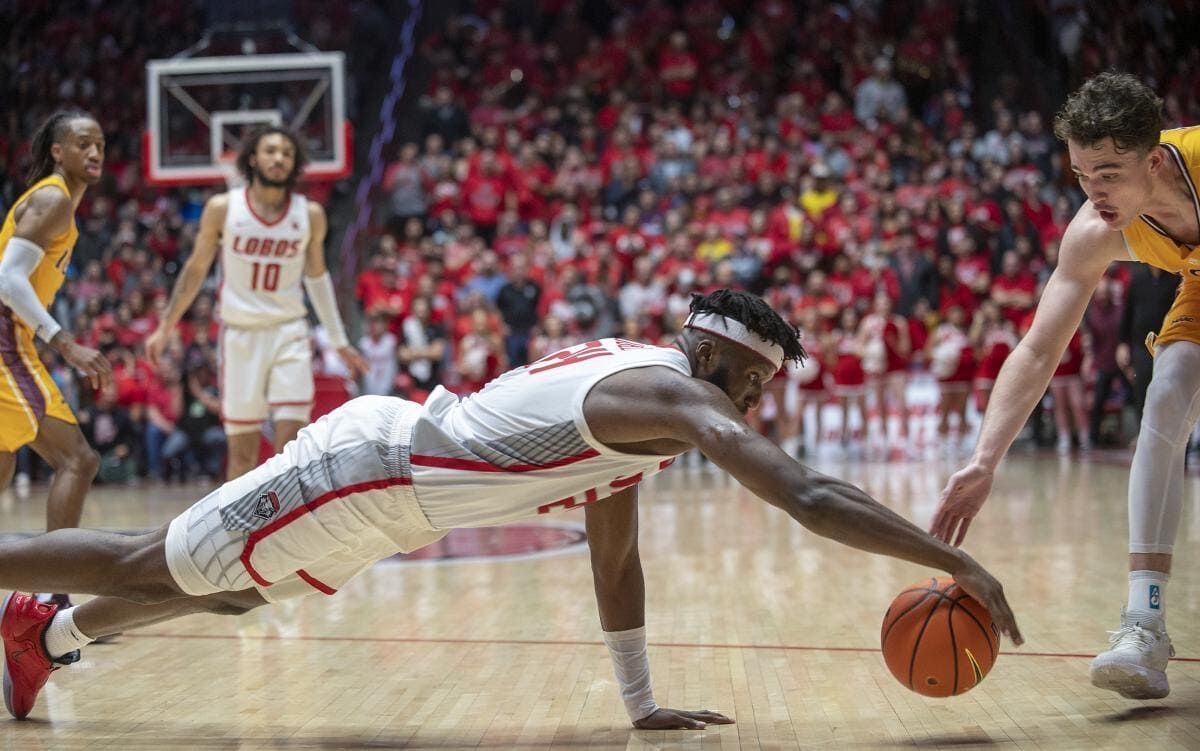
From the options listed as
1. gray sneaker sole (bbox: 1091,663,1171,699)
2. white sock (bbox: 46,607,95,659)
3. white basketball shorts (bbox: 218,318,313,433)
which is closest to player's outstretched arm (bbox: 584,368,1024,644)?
gray sneaker sole (bbox: 1091,663,1171,699)

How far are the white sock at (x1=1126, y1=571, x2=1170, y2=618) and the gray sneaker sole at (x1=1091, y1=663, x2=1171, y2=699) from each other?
0.59 feet

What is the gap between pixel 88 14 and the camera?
18.2 m

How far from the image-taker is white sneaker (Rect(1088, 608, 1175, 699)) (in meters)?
3.22

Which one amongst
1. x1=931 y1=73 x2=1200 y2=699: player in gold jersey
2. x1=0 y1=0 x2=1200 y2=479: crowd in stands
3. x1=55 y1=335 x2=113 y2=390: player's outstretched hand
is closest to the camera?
x1=931 y1=73 x2=1200 y2=699: player in gold jersey

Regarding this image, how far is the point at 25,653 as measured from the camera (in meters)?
3.45

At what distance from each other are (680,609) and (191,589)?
2433 millimetres

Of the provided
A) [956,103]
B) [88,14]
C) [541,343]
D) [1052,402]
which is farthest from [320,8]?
[1052,402]

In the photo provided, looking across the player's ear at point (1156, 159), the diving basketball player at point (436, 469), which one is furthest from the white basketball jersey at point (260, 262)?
the player's ear at point (1156, 159)

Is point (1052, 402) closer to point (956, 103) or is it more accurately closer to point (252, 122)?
point (956, 103)

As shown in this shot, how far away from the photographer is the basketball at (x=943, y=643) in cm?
296

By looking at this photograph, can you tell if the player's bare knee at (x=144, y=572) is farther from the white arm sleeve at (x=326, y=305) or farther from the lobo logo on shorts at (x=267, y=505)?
the white arm sleeve at (x=326, y=305)

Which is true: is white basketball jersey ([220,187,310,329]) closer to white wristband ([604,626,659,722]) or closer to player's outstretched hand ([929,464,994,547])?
white wristband ([604,626,659,722])

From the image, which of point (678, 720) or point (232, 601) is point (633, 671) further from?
point (232, 601)

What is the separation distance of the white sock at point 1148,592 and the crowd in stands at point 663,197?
931cm
